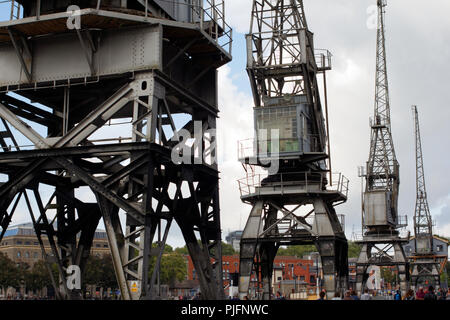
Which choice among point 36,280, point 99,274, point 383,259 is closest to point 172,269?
point 36,280

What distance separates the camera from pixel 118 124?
3105cm

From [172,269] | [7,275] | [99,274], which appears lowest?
[7,275]

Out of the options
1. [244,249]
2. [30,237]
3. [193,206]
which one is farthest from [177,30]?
[30,237]

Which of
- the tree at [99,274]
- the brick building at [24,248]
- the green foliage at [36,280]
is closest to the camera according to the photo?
the tree at [99,274]

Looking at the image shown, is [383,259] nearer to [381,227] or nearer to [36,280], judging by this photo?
[381,227]

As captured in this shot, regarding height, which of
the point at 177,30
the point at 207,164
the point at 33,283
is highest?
the point at 177,30

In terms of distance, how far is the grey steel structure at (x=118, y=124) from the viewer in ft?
89.5

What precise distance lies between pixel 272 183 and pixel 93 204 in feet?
51.0

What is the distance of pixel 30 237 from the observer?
531 feet

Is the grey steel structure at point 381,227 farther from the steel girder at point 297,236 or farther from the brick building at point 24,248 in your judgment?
the brick building at point 24,248

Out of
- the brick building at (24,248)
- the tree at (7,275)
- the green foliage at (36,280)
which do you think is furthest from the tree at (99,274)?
the brick building at (24,248)

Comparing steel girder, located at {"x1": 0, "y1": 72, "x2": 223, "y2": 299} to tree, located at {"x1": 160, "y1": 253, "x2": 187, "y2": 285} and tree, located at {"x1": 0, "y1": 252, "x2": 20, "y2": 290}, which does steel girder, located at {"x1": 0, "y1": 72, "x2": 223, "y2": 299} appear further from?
tree, located at {"x1": 160, "y1": 253, "x2": 187, "y2": 285}

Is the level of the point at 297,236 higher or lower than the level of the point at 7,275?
higher
